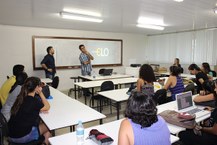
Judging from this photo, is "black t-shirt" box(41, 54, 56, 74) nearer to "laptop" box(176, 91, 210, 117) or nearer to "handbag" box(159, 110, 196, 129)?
"laptop" box(176, 91, 210, 117)

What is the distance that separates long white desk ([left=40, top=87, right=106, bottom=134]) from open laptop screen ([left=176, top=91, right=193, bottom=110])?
1.12 meters

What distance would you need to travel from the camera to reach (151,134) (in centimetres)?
125

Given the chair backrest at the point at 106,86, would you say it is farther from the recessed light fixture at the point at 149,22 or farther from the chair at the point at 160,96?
the recessed light fixture at the point at 149,22

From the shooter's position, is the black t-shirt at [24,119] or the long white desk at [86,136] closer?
the long white desk at [86,136]

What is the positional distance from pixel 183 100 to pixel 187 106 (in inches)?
5.7

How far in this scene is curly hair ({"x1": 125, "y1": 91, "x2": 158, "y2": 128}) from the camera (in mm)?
1267

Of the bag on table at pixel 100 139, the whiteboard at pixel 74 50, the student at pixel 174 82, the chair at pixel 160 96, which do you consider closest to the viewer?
the bag on table at pixel 100 139

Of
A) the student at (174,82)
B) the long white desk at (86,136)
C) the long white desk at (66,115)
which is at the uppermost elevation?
the student at (174,82)

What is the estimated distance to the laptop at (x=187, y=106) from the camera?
250 centimetres

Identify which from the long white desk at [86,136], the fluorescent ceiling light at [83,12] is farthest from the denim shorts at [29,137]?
the fluorescent ceiling light at [83,12]

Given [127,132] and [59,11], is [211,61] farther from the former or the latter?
[127,132]

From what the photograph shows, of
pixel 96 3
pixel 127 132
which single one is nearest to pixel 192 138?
pixel 127 132

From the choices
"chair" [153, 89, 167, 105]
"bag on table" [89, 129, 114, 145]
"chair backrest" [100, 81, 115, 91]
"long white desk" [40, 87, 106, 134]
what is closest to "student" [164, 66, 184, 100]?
"chair" [153, 89, 167, 105]

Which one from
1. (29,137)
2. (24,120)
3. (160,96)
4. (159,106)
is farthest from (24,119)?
(160,96)
